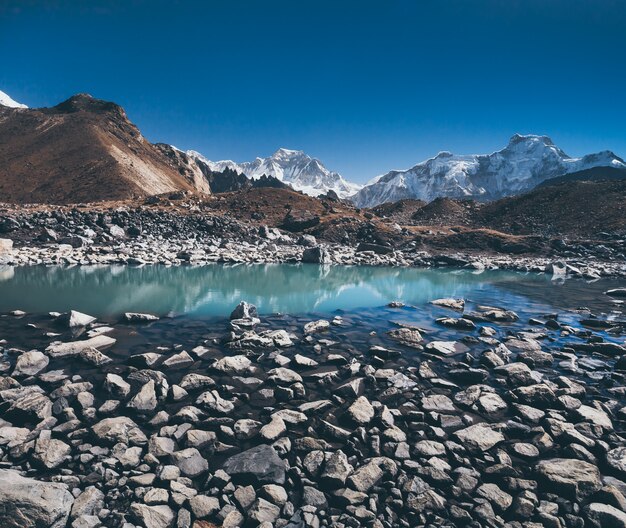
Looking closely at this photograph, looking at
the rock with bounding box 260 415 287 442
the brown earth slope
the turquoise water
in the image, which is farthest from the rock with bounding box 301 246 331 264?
the brown earth slope

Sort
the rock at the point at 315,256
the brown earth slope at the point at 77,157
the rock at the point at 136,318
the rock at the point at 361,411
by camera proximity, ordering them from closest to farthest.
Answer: the rock at the point at 361,411
the rock at the point at 136,318
the rock at the point at 315,256
the brown earth slope at the point at 77,157

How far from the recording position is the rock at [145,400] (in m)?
7.53

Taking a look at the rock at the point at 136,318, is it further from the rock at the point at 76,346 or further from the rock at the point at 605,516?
the rock at the point at 605,516

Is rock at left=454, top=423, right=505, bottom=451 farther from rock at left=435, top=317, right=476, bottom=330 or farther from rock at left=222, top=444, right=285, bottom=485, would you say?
rock at left=435, top=317, right=476, bottom=330

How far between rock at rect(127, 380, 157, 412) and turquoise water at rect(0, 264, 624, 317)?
861 cm

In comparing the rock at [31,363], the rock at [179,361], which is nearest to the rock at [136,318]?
the rock at [31,363]

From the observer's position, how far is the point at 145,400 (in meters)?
7.75

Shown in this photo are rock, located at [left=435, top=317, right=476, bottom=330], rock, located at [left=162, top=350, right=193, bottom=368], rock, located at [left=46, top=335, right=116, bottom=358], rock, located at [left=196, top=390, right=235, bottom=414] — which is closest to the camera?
rock, located at [left=196, top=390, right=235, bottom=414]

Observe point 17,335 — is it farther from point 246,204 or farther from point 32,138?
point 32,138

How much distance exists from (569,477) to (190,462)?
666cm

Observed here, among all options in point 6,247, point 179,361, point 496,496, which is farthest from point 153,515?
point 6,247

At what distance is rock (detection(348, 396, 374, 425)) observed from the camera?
7.41 meters

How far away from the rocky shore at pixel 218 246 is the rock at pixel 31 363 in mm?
24923

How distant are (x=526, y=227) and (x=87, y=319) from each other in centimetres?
8578
